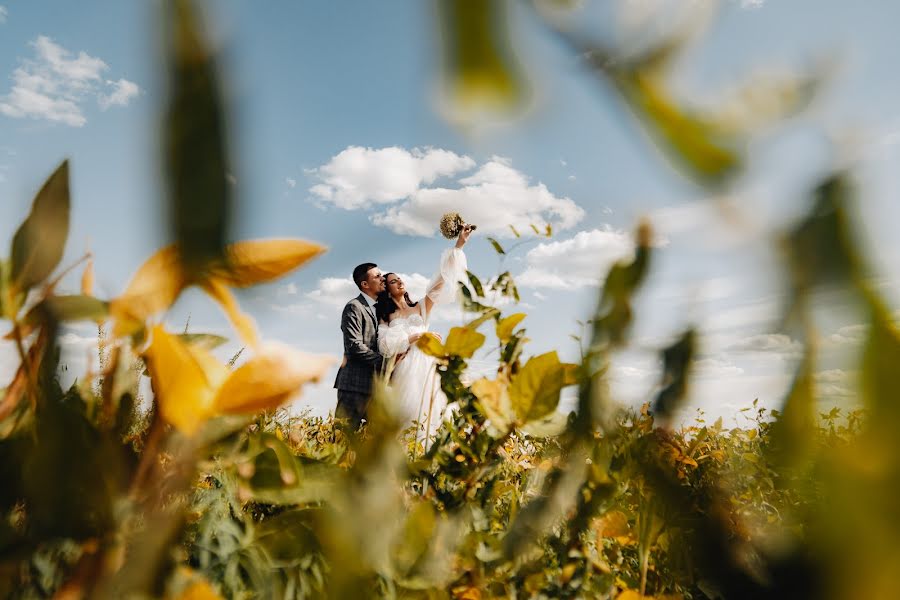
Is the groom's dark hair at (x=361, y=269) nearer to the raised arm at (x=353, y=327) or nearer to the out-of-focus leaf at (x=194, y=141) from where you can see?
the out-of-focus leaf at (x=194, y=141)

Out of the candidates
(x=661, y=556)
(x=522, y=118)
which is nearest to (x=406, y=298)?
(x=661, y=556)

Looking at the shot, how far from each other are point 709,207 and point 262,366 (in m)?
0.21

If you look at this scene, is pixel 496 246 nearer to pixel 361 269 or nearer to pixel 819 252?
pixel 361 269

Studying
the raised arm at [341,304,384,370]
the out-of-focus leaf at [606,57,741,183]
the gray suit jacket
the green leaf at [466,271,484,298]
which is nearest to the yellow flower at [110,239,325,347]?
the out-of-focus leaf at [606,57,741,183]

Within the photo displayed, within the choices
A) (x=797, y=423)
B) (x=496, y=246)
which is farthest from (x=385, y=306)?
(x=797, y=423)

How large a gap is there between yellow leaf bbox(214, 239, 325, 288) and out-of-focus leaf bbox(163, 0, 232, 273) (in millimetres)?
14

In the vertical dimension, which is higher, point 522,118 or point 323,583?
point 522,118

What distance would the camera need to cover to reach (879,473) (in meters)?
0.16

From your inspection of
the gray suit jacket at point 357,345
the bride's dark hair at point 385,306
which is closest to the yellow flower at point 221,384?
the gray suit jacket at point 357,345

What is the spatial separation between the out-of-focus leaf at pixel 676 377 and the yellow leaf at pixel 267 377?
0.15 metres

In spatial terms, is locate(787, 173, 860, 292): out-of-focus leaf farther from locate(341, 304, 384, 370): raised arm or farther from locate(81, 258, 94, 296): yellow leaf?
locate(341, 304, 384, 370): raised arm

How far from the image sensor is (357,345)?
5.61 metres

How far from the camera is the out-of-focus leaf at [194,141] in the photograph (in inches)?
5.5

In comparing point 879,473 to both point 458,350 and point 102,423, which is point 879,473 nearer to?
point 102,423
